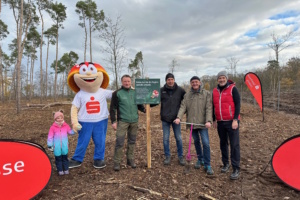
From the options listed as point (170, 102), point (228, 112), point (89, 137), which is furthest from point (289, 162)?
point (89, 137)

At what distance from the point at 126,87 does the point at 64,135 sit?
145cm

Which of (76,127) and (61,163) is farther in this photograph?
(76,127)

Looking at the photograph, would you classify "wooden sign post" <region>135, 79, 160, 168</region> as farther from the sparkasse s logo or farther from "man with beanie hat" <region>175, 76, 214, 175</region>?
the sparkasse s logo

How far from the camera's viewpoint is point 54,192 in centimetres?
307

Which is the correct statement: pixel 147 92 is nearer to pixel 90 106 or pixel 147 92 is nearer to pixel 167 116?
pixel 167 116

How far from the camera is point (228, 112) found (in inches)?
138

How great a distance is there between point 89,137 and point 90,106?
643 mm

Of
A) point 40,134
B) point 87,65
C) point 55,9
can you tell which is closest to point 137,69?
point 55,9

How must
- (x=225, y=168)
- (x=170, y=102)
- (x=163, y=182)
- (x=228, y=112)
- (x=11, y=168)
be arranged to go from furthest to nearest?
1. (x=170, y=102)
2. (x=225, y=168)
3. (x=228, y=112)
4. (x=163, y=182)
5. (x=11, y=168)

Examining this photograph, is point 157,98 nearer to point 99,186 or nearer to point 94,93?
point 94,93

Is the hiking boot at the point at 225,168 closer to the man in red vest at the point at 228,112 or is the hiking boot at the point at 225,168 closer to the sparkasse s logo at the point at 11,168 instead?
the man in red vest at the point at 228,112

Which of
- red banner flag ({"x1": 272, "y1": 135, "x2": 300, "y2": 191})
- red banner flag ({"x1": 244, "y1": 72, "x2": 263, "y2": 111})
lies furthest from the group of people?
red banner flag ({"x1": 244, "y1": 72, "x2": 263, "y2": 111})

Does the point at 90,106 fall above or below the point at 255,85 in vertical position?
below

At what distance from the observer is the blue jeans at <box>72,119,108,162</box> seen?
396 centimetres
